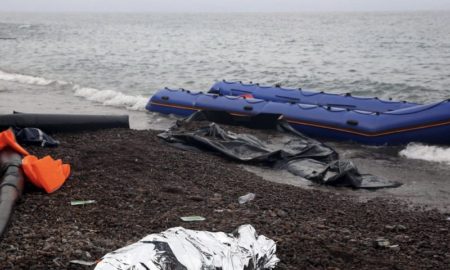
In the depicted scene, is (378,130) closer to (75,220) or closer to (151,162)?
(151,162)

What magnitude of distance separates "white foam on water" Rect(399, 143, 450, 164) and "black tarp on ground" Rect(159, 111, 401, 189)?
58.6 inches

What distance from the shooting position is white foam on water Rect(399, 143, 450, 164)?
7980 millimetres

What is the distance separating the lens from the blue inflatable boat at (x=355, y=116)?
27.1ft

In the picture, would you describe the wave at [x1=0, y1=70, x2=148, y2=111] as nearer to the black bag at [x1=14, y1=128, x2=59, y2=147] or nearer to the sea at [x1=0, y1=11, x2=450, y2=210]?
the sea at [x1=0, y1=11, x2=450, y2=210]

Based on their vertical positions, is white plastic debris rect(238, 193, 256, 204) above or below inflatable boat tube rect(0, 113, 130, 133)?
below

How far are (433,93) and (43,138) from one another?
11159 mm

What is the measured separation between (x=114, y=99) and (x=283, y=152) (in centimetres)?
756

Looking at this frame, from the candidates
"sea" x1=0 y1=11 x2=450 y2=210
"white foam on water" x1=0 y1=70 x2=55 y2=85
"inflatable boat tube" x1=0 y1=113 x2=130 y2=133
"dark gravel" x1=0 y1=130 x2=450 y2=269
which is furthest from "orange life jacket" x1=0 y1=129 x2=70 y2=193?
"white foam on water" x1=0 y1=70 x2=55 y2=85

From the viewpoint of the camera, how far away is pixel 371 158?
8117 millimetres

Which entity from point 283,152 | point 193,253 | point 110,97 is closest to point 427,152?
point 283,152

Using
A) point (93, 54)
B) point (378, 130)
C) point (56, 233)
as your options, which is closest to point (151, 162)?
point (56, 233)

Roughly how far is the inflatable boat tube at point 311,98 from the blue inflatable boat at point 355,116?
19mm

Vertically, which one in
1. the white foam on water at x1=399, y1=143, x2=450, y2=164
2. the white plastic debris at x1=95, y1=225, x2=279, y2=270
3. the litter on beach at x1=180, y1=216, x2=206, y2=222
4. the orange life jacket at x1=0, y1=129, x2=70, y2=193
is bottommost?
the white foam on water at x1=399, y1=143, x2=450, y2=164

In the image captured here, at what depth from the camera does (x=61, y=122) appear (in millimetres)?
7488
